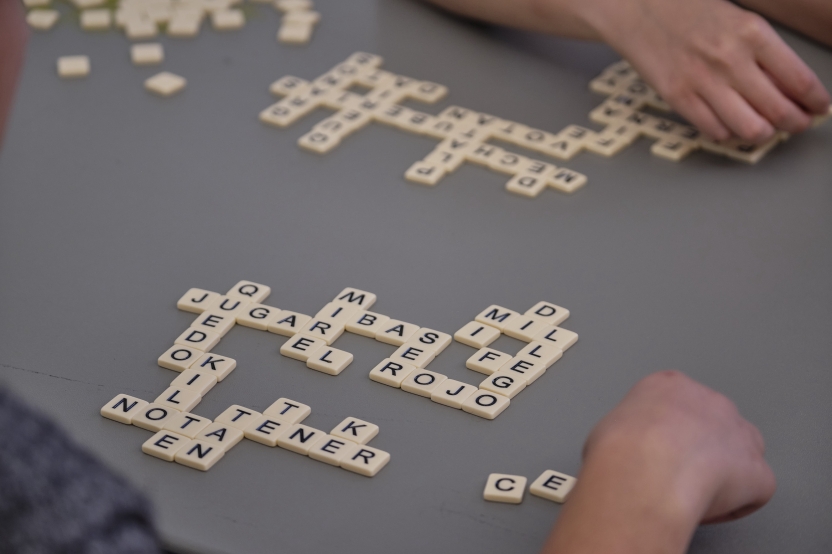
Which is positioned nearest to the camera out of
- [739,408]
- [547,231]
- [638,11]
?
[739,408]

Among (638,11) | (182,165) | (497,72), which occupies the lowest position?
(182,165)

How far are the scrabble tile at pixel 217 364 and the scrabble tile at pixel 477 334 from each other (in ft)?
0.98

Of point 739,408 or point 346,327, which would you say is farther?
point 346,327

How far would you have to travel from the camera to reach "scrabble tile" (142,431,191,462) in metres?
1.16

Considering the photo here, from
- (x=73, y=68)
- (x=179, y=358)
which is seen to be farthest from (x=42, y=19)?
(x=179, y=358)

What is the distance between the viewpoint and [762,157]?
5.63 ft

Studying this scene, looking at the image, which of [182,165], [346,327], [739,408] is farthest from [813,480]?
[182,165]

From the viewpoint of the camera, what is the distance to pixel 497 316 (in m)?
1.35

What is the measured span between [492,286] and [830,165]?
0.67 metres

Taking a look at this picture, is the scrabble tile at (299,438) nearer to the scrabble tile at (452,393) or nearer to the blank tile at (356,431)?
the blank tile at (356,431)

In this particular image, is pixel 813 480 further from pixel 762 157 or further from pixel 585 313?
pixel 762 157

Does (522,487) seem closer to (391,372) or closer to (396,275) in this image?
(391,372)

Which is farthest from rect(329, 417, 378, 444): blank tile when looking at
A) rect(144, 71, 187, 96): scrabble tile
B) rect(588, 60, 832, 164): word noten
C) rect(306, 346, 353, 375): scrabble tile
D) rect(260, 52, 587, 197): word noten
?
rect(144, 71, 187, 96): scrabble tile

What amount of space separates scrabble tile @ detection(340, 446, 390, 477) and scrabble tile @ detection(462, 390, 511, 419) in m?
0.13
